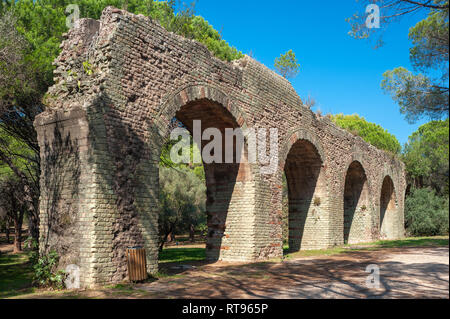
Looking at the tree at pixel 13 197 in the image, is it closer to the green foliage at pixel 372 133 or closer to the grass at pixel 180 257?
the grass at pixel 180 257

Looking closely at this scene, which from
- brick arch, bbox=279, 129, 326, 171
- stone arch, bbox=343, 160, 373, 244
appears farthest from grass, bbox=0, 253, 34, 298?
stone arch, bbox=343, 160, 373, 244

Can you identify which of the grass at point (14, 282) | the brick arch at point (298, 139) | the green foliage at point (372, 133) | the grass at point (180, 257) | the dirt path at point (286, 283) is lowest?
the grass at point (180, 257)

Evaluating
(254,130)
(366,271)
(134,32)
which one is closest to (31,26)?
(134,32)

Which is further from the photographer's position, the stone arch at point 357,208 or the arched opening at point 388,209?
the arched opening at point 388,209

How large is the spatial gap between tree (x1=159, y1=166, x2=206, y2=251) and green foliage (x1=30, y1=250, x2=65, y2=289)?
38.3 feet

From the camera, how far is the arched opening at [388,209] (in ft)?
80.9

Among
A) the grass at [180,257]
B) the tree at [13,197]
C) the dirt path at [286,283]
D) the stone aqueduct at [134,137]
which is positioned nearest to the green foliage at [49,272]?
the stone aqueduct at [134,137]

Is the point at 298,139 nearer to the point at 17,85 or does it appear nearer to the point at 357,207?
the point at 357,207

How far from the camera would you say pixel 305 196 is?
16.2 meters

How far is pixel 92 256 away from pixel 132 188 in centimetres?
151

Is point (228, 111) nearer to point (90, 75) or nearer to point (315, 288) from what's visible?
point (90, 75)

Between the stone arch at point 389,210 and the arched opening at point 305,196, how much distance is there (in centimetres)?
1010

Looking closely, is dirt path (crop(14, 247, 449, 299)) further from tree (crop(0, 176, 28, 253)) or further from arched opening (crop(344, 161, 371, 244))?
tree (crop(0, 176, 28, 253))

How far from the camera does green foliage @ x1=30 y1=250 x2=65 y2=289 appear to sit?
23.8ft
